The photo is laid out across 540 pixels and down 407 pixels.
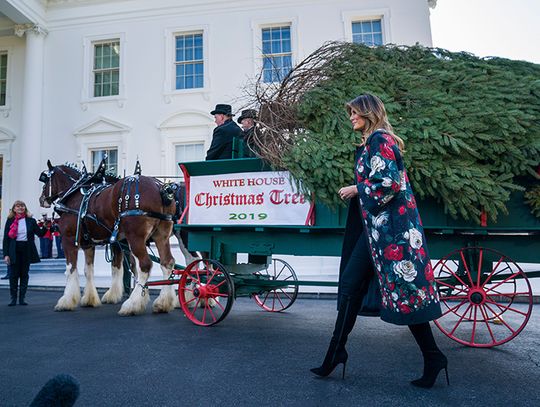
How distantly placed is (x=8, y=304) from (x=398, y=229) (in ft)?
24.1

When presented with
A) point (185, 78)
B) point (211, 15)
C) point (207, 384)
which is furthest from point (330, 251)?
point (211, 15)

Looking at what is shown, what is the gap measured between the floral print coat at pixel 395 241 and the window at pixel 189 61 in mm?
11556

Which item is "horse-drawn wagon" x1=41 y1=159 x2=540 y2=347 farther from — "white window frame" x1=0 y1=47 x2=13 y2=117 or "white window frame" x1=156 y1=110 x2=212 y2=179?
"white window frame" x1=0 y1=47 x2=13 y2=117

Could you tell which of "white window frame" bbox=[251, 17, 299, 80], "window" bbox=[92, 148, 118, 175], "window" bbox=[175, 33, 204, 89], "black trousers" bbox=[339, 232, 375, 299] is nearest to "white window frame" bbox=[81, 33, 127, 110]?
"window" bbox=[92, 148, 118, 175]

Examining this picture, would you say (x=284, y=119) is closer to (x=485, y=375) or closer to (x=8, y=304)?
(x=485, y=375)

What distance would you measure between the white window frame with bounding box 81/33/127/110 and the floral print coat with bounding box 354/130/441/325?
41.0 ft

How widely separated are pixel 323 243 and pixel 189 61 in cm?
1106

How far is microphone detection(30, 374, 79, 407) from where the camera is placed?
31.4 inches

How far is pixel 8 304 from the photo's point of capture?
7.10 m

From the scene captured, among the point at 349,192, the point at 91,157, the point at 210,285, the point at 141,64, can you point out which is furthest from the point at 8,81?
the point at 349,192

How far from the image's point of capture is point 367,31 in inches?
502

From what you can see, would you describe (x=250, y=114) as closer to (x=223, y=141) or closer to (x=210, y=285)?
(x=223, y=141)

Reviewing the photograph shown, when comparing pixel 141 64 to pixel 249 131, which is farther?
pixel 141 64

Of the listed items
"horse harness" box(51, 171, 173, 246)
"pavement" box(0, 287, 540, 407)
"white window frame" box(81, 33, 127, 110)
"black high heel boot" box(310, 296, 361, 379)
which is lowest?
"pavement" box(0, 287, 540, 407)
